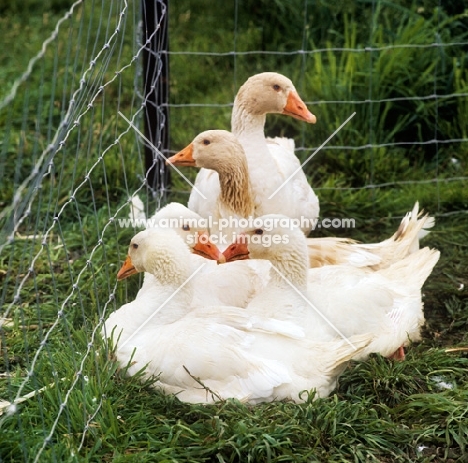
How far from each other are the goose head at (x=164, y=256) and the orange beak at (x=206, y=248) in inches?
5.8

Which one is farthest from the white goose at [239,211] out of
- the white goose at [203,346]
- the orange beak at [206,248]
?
the white goose at [203,346]

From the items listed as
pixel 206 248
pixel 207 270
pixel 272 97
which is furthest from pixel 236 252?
pixel 272 97

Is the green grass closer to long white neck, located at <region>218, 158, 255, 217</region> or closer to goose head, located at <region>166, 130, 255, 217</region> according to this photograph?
goose head, located at <region>166, 130, 255, 217</region>

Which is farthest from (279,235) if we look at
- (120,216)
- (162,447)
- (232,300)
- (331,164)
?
(331,164)

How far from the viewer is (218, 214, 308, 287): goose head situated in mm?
3881

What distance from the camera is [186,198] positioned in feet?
18.4

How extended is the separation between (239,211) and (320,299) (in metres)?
0.75

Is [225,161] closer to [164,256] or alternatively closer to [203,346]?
[164,256]

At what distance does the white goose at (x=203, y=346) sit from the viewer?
11.5ft

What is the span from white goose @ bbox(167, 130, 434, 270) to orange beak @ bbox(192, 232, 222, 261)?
35 cm

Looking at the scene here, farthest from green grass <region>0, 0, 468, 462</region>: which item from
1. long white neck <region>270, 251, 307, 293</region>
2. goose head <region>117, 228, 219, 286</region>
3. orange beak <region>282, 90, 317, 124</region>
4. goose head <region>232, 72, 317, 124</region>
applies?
orange beak <region>282, 90, 317, 124</region>

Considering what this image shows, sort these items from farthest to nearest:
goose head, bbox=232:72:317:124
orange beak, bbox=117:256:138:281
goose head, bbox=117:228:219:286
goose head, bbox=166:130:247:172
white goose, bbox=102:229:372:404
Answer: goose head, bbox=232:72:317:124 < goose head, bbox=166:130:247:172 < orange beak, bbox=117:256:138:281 < goose head, bbox=117:228:219:286 < white goose, bbox=102:229:372:404

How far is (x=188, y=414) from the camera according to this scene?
3.42 meters

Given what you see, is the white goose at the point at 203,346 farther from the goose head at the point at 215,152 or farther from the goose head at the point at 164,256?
the goose head at the point at 215,152
